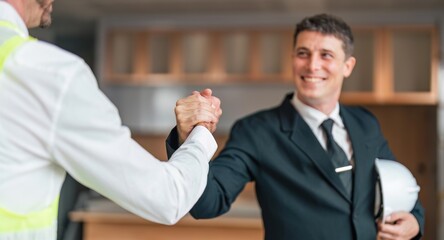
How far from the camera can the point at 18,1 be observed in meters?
0.90

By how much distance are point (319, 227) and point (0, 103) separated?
3.07 feet

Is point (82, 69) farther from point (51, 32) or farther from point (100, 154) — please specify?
point (51, 32)

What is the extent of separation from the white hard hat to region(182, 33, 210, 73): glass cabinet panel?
133 inches

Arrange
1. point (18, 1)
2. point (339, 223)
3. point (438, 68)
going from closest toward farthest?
point (18, 1) → point (339, 223) → point (438, 68)

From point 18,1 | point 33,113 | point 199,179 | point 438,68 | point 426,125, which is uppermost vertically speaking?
point 18,1

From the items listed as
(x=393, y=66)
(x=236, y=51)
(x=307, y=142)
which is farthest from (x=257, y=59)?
(x=307, y=142)

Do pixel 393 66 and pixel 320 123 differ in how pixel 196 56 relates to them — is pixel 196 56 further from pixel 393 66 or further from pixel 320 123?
pixel 320 123

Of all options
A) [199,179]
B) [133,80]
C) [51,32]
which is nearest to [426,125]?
[133,80]

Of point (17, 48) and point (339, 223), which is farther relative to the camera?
point (339, 223)

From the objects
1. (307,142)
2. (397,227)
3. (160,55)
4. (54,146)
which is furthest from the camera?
(160,55)

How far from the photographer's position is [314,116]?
1617 millimetres

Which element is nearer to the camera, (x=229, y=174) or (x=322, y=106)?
(x=229, y=174)

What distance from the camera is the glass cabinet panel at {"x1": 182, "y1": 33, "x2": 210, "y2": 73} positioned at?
15.7 ft

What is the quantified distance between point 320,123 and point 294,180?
202 millimetres
